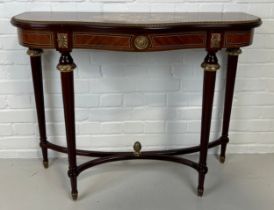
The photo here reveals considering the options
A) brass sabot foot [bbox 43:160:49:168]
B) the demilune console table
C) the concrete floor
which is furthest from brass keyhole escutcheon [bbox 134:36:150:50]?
brass sabot foot [bbox 43:160:49:168]

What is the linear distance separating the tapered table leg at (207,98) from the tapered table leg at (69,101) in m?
0.43

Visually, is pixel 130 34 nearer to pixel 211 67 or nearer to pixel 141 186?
pixel 211 67

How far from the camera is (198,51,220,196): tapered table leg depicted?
1140mm

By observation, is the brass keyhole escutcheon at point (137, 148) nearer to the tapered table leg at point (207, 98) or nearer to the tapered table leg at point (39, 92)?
the tapered table leg at point (207, 98)

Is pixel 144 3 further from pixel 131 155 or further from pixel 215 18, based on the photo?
pixel 131 155

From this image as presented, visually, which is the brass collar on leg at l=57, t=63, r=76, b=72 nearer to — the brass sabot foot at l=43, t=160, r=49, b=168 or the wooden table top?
the wooden table top

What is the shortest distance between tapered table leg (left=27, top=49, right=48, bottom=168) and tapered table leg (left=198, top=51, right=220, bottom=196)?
581mm

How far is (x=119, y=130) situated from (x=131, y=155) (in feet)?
0.55

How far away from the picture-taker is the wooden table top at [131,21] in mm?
1056

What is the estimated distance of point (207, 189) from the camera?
1.39 m

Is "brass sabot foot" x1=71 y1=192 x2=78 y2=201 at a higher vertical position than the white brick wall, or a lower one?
lower

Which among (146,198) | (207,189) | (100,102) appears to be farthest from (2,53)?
(207,189)

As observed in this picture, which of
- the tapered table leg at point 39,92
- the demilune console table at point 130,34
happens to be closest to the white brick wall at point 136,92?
the tapered table leg at point 39,92

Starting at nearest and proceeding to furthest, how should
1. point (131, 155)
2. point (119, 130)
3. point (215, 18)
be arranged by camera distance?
point (215, 18) < point (131, 155) < point (119, 130)
